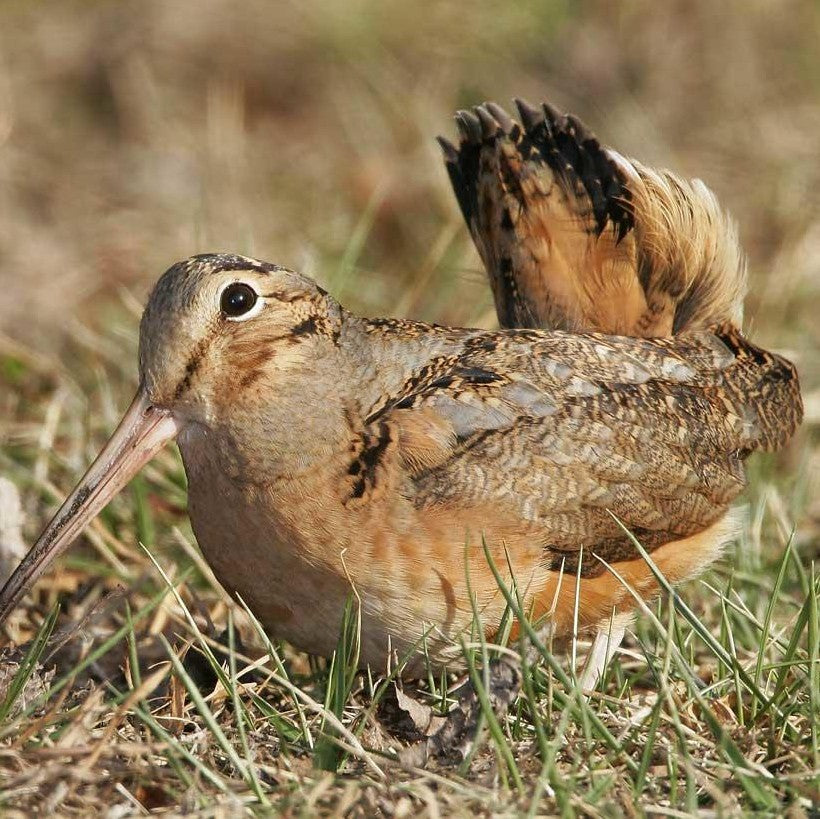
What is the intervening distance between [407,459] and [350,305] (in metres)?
2.86

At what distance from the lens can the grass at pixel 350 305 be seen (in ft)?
12.4

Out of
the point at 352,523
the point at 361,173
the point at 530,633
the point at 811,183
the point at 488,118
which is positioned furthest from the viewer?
the point at 361,173

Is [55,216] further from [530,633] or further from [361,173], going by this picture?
[530,633]

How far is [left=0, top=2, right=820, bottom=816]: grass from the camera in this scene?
378 cm

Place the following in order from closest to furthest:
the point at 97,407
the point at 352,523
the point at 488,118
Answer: the point at 352,523
the point at 488,118
the point at 97,407

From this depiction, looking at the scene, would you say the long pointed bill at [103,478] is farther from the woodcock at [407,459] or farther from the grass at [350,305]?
the grass at [350,305]

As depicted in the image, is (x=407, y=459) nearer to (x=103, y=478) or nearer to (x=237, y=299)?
(x=237, y=299)

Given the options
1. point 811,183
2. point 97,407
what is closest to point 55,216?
point 97,407

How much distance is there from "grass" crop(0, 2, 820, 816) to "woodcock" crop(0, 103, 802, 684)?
0.62 ft

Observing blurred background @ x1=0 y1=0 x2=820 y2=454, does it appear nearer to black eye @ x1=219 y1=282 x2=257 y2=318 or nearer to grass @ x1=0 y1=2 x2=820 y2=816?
grass @ x1=0 y1=2 x2=820 y2=816

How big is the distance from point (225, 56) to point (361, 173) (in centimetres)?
201

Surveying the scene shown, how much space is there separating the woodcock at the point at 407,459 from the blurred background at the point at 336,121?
9.16ft

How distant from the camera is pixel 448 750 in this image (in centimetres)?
394

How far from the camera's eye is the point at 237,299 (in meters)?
4.28
